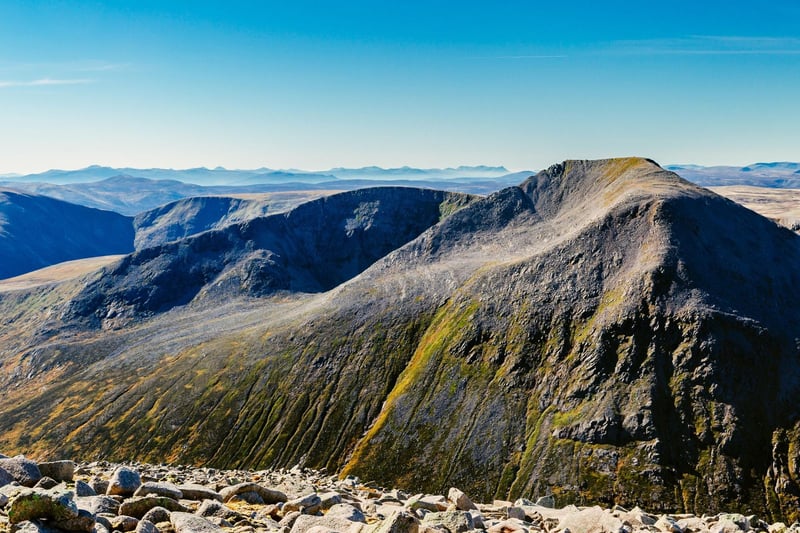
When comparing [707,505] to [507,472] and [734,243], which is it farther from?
[734,243]

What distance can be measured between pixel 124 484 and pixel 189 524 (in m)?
9.94

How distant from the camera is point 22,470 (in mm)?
33250

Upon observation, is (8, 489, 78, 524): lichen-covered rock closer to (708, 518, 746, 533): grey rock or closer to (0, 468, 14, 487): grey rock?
(0, 468, 14, 487): grey rock

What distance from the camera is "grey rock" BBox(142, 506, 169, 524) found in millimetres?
26094

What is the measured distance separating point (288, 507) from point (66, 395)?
193516 millimetres

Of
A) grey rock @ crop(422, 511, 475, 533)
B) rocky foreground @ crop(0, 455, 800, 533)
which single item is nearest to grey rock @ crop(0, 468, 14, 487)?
rocky foreground @ crop(0, 455, 800, 533)

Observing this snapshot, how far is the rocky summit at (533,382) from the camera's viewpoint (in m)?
113

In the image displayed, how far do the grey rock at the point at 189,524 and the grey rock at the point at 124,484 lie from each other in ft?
26.0

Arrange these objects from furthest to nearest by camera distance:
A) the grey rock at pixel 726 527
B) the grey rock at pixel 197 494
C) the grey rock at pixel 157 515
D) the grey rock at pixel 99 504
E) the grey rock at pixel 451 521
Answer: the grey rock at pixel 726 527 → the grey rock at pixel 197 494 → the grey rock at pixel 451 521 → the grey rock at pixel 99 504 → the grey rock at pixel 157 515

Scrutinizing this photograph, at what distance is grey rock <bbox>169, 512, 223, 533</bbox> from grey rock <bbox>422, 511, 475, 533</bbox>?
10741mm

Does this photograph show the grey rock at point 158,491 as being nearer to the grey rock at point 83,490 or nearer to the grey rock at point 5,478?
the grey rock at point 83,490

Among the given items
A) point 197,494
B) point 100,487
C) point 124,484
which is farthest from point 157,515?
point 100,487

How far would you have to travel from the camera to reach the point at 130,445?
156125 mm

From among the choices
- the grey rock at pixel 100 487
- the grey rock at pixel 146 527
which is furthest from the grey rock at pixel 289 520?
the grey rock at pixel 100 487
